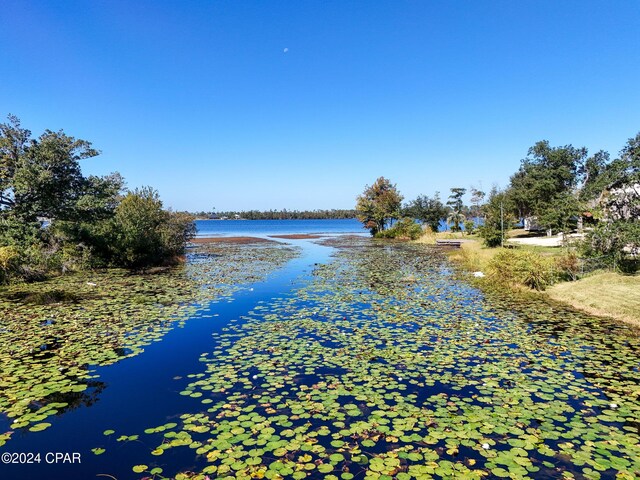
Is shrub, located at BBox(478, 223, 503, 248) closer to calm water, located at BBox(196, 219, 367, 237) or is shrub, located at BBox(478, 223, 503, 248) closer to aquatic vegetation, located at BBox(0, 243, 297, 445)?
aquatic vegetation, located at BBox(0, 243, 297, 445)

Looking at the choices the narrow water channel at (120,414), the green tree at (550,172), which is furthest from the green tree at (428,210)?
the narrow water channel at (120,414)

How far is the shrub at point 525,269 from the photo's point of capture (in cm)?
1583

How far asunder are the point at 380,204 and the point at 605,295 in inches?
1679

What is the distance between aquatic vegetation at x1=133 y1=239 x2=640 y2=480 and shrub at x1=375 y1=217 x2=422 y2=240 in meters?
36.6

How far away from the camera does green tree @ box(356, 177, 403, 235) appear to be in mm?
54375

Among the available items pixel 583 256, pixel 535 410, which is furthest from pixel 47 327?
pixel 583 256

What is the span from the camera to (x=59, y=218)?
20484mm

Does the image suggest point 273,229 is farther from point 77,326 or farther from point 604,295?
point 604,295

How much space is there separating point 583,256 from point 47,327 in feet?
64.3

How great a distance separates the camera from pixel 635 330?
1024 cm

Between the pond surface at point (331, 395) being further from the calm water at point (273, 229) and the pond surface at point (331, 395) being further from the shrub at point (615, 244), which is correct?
the calm water at point (273, 229)

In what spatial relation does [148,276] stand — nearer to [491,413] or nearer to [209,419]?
[209,419]

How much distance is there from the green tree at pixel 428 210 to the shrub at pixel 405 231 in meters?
7.56

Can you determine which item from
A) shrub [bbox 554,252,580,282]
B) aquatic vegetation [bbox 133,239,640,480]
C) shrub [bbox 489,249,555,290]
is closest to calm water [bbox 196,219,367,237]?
shrub [bbox 489,249,555,290]
